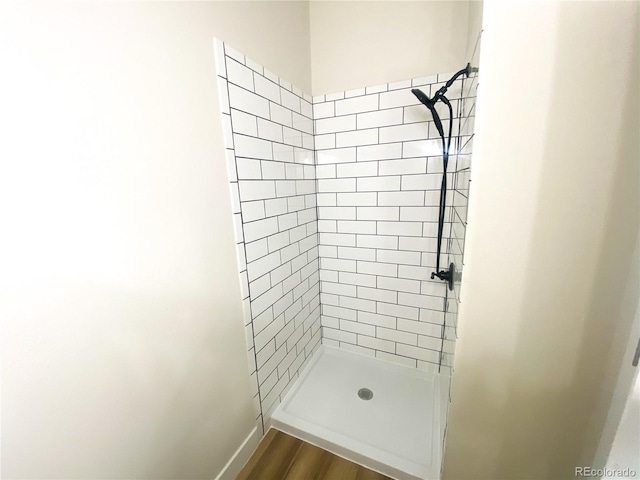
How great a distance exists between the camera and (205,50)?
903 millimetres

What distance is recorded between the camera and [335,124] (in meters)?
1.59

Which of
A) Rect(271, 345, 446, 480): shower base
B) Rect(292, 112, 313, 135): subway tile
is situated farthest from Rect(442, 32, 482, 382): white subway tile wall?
Rect(292, 112, 313, 135): subway tile

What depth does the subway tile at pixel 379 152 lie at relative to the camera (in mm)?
1479

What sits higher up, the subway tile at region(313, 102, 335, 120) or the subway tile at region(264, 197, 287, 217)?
the subway tile at region(313, 102, 335, 120)

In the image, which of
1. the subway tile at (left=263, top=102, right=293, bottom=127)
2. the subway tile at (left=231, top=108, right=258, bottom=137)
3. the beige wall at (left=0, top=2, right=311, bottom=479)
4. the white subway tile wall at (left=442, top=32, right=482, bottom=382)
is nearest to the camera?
the beige wall at (left=0, top=2, right=311, bottom=479)

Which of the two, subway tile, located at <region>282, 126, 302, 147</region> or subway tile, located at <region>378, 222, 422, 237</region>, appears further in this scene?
subway tile, located at <region>378, 222, 422, 237</region>

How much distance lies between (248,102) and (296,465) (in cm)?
171

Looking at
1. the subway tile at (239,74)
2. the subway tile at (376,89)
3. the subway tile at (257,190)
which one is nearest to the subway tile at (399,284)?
the subway tile at (257,190)

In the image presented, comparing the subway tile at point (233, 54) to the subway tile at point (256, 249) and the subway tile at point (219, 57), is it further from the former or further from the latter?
the subway tile at point (256, 249)

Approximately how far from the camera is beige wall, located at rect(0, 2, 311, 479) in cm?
54

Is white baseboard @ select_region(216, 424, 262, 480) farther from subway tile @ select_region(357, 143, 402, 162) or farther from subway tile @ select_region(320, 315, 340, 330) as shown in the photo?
subway tile @ select_region(357, 143, 402, 162)

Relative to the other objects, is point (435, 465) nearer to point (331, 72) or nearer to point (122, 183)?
point (122, 183)

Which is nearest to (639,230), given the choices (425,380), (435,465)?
(435,465)

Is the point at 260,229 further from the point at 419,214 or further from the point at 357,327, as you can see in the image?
the point at 357,327
